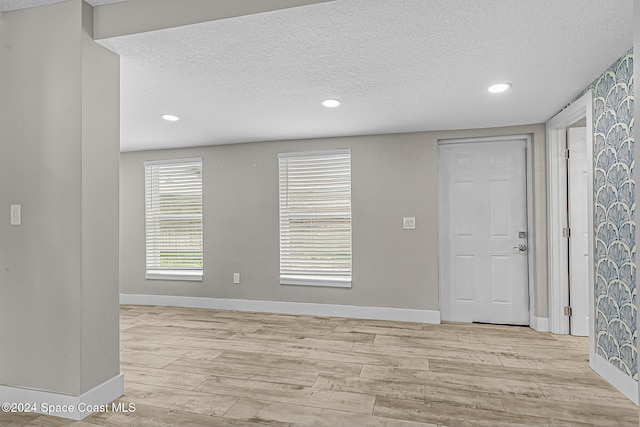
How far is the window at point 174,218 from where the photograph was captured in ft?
16.8

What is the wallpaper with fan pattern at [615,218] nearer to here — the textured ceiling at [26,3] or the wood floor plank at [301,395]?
the wood floor plank at [301,395]

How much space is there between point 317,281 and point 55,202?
119 inches

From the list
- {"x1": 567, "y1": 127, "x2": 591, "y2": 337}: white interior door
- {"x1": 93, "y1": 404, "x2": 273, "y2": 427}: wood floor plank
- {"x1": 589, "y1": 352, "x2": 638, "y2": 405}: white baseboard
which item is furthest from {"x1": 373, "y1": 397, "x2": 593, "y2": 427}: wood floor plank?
{"x1": 567, "y1": 127, "x2": 591, "y2": 337}: white interior door

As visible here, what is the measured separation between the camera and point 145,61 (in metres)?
2.45

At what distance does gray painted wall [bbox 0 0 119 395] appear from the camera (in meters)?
2.08

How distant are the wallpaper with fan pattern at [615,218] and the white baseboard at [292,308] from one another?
1797 millimetres

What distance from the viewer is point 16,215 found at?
2201mm

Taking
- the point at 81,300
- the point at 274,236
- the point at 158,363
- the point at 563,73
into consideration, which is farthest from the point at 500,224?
the point at 81,300

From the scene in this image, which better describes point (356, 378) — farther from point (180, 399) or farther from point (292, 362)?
point (180, 399)

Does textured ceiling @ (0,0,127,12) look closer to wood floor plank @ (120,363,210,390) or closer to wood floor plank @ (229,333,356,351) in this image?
wood floor plank @ (120,363,210,390)

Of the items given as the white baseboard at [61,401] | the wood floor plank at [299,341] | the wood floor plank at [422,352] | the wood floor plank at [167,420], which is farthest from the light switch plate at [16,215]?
the wood floor plank at [422,352]

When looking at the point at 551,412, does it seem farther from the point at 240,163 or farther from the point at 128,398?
the point at 240,163

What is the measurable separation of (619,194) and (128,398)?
3506 millimetres

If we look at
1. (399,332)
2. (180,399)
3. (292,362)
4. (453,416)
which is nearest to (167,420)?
(180,399)
